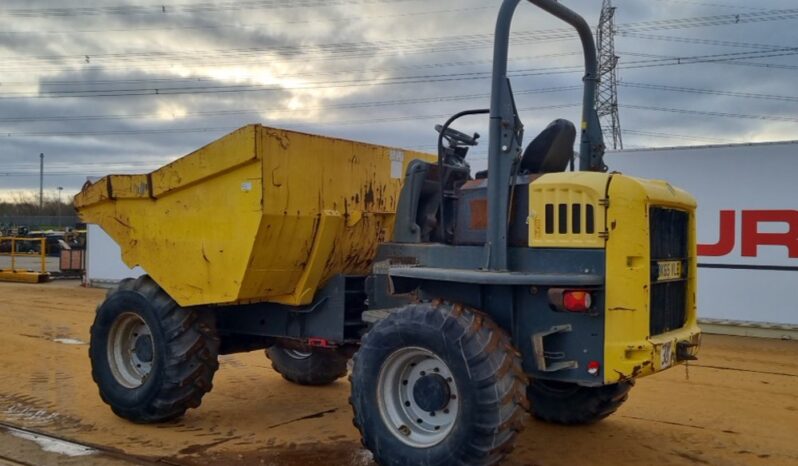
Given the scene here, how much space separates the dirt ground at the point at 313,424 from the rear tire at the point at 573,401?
119 mm

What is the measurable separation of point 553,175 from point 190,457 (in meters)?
3.52

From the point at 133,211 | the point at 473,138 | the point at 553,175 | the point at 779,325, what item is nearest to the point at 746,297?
the point at 779,325

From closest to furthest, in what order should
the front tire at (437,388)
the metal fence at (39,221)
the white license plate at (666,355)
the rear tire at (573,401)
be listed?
the front tire at (437,388) < the white license plate at (666,355) < the rear tire at (573,401) < the metal fence at (39,221)

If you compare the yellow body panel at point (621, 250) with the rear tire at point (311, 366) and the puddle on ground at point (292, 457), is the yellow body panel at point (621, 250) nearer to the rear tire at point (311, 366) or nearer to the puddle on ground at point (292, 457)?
the puddle on ground at point (292, 457)

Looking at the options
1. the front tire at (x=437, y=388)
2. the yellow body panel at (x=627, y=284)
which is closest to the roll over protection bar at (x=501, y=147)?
the front tire at (x=437, y=388)

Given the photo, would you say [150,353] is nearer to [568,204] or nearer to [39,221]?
[568,204]

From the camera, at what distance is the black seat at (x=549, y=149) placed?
18.9ft

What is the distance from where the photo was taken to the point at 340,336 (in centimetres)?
662

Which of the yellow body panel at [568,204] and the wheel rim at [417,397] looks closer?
the yellow body panel at [568,204]

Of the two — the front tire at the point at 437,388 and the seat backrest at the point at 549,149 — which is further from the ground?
the seat backrest at the point at 549,149

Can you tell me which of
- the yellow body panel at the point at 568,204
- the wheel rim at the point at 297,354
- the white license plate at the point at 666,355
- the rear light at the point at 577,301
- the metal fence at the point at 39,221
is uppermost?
the metal fence at the point at 39,221

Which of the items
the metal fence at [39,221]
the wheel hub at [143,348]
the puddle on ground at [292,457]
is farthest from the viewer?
the metal fence at [39,221]

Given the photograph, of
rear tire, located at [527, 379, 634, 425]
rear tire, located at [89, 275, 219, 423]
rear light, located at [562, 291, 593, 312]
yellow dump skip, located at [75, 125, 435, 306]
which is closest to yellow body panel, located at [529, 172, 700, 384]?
rear light, located at [562, 291, 593, 312]

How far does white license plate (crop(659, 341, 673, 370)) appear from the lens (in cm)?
521
